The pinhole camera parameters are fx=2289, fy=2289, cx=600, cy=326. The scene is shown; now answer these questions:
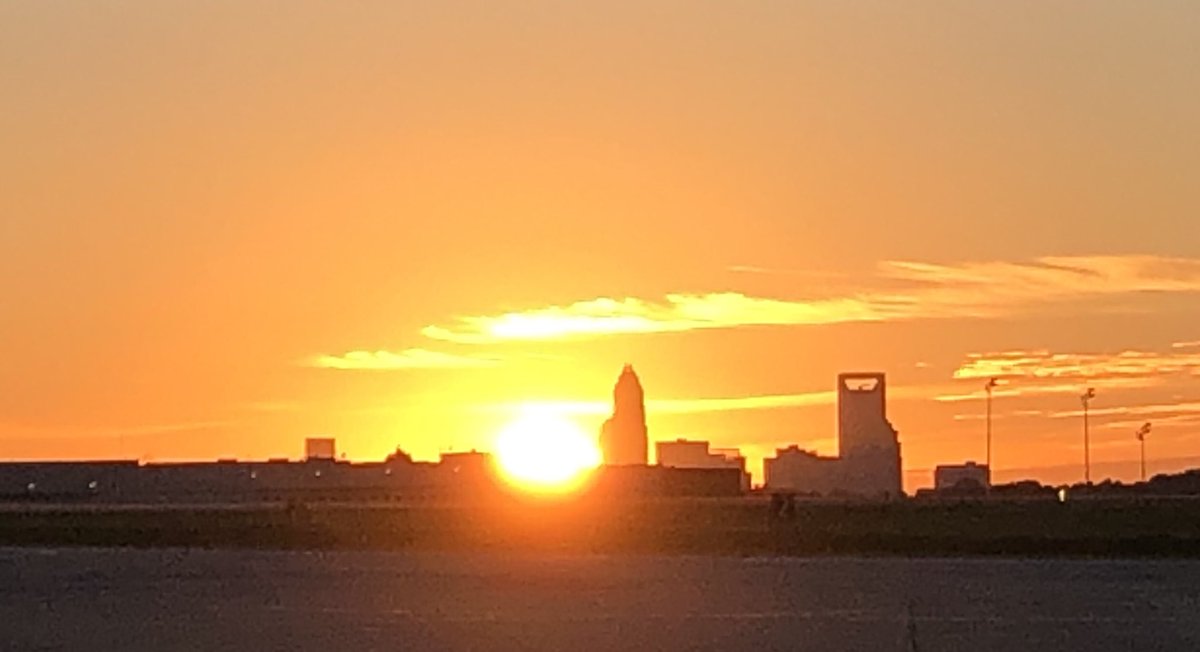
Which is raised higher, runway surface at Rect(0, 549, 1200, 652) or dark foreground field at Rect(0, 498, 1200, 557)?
dark foreground field at Rect(0, 498, 1200, 557)

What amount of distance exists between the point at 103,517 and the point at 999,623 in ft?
270

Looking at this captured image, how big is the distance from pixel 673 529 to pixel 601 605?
48.0 metres

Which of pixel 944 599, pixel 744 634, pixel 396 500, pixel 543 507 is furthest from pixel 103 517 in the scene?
pixel 744 634

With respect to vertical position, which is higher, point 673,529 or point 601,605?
point 673,529

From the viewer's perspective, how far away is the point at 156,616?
3488 centimetres

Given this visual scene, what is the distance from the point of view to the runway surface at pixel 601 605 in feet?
97.8

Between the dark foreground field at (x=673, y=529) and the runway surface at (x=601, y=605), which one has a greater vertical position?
the dark foreground field at (x=673, y=529)

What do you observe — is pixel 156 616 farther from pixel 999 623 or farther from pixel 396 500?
pixel 396 500

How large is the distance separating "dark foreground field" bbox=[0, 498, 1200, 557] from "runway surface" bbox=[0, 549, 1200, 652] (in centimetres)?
994

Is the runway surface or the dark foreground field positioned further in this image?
the dark foreground field

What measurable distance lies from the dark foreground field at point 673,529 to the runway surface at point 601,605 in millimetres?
9940

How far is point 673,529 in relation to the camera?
84.9m

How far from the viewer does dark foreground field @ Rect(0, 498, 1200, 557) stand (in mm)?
70438

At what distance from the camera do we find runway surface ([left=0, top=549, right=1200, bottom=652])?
97.8ft
